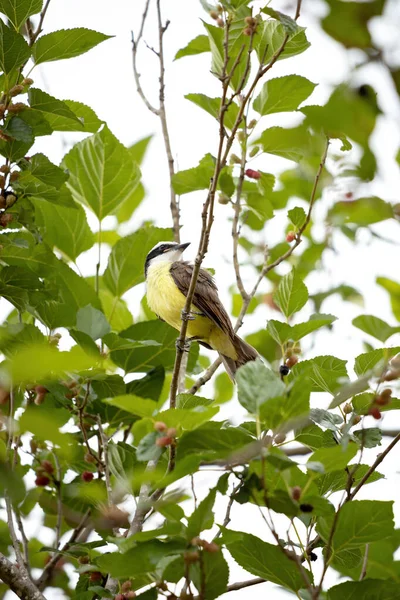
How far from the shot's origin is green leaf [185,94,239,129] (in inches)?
174

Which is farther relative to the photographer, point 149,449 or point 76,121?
point 76,121

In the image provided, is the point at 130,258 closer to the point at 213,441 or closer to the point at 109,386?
the point at 109,386

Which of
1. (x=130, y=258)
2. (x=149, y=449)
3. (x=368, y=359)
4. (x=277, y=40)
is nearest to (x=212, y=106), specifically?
(x=277, y=40)

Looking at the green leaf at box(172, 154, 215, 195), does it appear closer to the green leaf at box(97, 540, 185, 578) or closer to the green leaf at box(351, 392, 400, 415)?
the green leaf at box(351, 392, 400, 415)

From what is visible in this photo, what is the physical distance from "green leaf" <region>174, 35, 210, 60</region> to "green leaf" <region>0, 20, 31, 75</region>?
45.6 inches

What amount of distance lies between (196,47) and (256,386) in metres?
2.60

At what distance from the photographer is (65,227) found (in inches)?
182

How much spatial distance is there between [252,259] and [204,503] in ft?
13.2

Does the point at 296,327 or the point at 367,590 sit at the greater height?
the point at 296,327

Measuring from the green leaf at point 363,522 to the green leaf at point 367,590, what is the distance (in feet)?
0.60

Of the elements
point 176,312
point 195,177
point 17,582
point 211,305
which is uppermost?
point 195,177

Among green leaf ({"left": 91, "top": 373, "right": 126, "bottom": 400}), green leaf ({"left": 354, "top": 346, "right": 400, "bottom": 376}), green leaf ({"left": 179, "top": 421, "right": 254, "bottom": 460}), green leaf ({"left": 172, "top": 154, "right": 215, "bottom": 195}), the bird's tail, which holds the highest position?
green leaf ({"left": 172, "top": 154, "right": 215, "bottom": 195})

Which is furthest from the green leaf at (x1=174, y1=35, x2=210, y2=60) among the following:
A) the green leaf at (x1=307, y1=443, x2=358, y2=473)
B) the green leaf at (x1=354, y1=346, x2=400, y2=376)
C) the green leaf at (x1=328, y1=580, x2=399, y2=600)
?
the green leaf at (x1=328, y1=580, x2=399, y2=600)

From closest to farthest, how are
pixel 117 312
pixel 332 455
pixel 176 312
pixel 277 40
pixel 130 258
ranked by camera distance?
pixel 332 455 < pixel 277 40 < pixel 130 258 < pixel 117 312 < pixel 176 312
